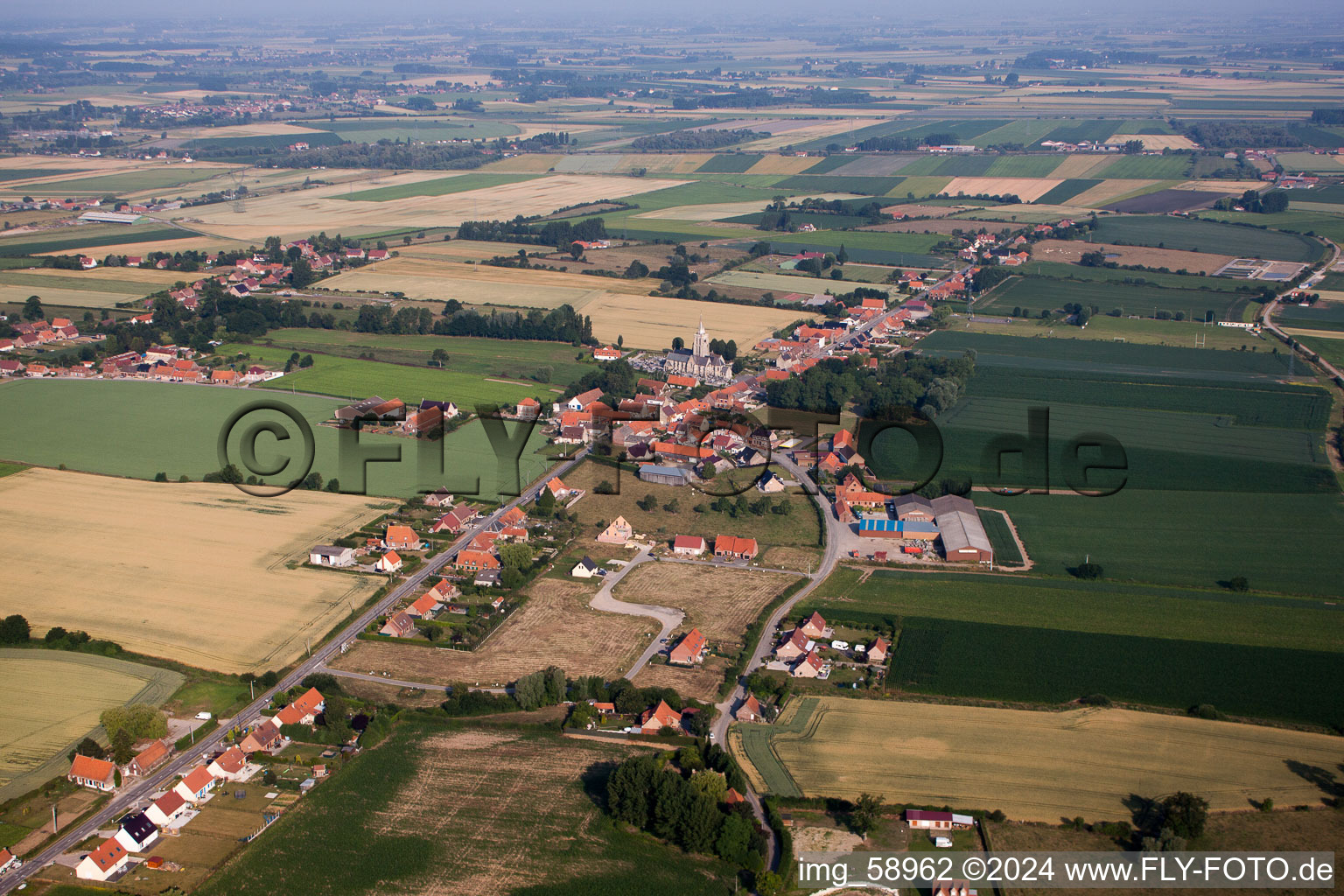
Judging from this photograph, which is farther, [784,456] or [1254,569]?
[784,456]

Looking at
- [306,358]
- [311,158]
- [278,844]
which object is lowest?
[278,844]

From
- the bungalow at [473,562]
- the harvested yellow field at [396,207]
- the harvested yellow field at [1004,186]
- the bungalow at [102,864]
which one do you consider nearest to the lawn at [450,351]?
the bungalow at [473,562]

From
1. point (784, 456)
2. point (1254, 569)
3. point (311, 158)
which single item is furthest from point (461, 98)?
point (1254, 569)

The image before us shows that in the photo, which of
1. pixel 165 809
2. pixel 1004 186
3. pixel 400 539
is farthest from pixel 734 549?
pixel 1004 186

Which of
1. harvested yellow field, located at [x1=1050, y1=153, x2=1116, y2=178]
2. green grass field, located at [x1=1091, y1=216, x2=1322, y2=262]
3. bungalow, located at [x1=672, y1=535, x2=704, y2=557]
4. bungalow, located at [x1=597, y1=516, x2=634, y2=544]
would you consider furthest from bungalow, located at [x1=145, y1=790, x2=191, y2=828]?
harvested yellow field, located at [x1=1050, y1=153, x2=1116, y2=178]

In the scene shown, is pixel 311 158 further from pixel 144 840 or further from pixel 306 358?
pixel 144 840

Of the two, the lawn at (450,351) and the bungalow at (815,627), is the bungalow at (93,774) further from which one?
the lawn at (450,351)
